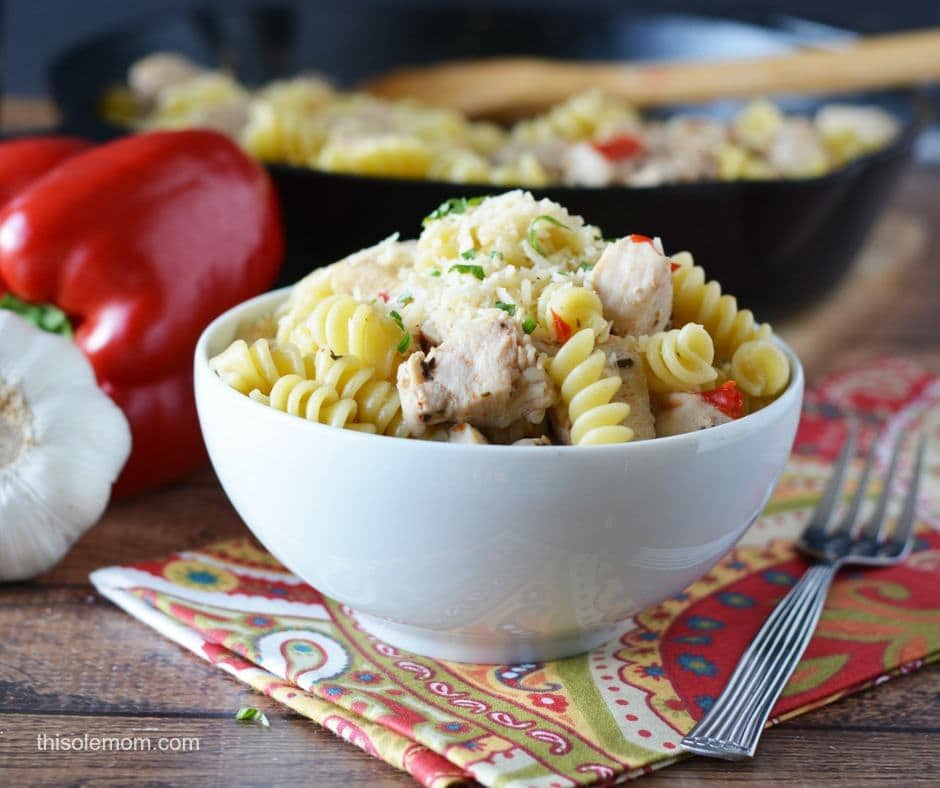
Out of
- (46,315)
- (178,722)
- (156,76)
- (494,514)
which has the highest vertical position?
(494,514)

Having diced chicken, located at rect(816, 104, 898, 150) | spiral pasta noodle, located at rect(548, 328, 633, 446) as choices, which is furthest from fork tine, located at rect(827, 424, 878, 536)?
Answer: diced chicken, located at rect(816, 104, 898, 150)

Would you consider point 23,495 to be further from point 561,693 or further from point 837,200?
point 837,200

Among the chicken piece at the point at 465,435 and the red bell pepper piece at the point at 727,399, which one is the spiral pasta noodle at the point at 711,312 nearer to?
the red bell pepper piece at the point at 727,399

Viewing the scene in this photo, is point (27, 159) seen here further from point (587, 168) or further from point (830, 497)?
point (830, 497)

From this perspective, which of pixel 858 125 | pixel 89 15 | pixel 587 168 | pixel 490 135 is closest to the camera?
pixel 587 168

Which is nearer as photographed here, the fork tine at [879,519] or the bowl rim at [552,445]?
the bowl rim at [552,445]

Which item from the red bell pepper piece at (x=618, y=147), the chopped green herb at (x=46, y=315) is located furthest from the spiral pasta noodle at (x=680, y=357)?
the red bell pepper piece at (x=618, y=147)

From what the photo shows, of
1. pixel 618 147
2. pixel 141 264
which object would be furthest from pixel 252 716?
pixel 618 147
